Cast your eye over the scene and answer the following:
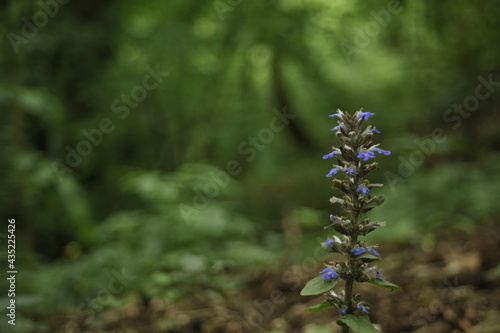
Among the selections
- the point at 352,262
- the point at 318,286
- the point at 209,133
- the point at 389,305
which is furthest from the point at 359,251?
the point at 209,133

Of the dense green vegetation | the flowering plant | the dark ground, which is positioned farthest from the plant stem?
the dense green vegetation

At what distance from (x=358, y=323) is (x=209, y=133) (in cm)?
739

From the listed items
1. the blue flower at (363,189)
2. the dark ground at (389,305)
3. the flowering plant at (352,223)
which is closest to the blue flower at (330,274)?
the flowering plant at (352,223)

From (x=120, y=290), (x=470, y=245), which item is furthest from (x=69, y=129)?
(x=470, y=245)

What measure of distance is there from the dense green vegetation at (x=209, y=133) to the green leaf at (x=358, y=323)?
85.7 inches

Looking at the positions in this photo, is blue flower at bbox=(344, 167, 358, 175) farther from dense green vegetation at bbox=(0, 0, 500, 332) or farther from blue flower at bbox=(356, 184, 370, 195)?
dense green vegetation at bbox=(0, 0, 500, 332)

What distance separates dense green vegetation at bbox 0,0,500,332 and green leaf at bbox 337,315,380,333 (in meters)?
2.18

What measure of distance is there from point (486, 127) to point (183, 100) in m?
5.45

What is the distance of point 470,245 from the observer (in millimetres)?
4090

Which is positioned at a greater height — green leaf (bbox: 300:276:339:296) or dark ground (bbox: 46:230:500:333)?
dark ground (bbox: 46:230:500:333)

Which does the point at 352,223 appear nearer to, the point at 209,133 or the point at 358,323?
the point at 358,323

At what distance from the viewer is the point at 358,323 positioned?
159cm

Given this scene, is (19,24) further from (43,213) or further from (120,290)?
(120,290)

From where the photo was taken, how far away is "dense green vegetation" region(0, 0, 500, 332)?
470cm
